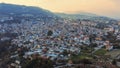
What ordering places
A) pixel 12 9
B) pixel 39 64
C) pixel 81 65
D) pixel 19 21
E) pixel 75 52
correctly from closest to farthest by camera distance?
pixel 81 65
pixel 39 64
pixel 75 52
pixel 19 21
pixel 12 9

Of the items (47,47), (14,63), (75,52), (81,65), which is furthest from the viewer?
(47,47)

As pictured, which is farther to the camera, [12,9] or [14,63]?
[12,9]

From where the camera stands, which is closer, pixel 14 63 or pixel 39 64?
pixel 39 64

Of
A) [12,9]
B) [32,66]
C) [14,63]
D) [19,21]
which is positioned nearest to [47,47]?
[14,63]

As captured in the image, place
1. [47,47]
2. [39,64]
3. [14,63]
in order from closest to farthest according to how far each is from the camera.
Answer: [39,64] → [14,63] → [47,47]

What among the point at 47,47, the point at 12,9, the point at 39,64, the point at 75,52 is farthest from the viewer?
the point at 12,9

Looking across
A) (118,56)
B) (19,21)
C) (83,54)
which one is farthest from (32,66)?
(19,21)

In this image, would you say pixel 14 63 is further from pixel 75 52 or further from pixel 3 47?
pixel 3 47

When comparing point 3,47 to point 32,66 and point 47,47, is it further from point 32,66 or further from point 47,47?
point 32,66
